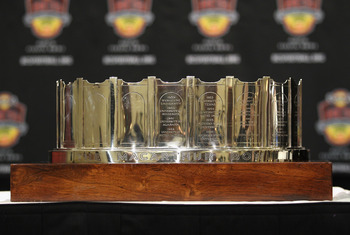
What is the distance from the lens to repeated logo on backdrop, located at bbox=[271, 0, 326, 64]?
1933mm

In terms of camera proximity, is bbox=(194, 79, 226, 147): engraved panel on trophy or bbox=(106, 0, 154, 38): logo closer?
bbox=(194, 79, 226, 147): engraved panel on trophy

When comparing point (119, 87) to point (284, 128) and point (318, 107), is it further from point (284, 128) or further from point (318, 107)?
point (318, 107)

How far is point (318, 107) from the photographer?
6.35 ft

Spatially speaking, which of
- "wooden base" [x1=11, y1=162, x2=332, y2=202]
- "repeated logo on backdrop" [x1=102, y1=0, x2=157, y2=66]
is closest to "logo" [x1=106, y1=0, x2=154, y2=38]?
"repeated logo on backdrop" [x1=102, y1=0, x2=157, y2=66]

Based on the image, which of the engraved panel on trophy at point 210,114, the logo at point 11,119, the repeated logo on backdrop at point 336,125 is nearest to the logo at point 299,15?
the repeated logo on backdrop at point 336,125

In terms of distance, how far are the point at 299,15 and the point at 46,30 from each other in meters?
1.45

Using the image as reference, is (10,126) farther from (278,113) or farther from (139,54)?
(278,113)

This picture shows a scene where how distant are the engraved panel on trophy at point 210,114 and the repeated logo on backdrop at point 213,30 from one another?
0.64 m

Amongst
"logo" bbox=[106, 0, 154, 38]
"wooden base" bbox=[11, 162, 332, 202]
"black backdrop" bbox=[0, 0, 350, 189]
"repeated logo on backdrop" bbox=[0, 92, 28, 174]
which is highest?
"logo" bbox=[106, 0, 154, 38]

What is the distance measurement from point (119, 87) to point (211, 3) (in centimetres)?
91

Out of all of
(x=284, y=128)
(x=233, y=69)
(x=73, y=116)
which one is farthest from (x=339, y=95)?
(x=73, y=116)

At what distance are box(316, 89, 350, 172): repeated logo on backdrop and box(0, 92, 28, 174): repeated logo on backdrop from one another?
5.54ft

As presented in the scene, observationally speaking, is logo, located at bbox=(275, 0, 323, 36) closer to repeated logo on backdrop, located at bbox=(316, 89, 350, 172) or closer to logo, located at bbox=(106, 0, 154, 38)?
repeated logo on backdrop, located at bbox=(316, 89, 350, 172)

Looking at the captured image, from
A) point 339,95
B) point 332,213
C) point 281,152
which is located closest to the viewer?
point 332,213
